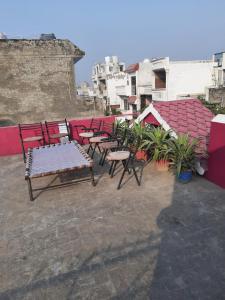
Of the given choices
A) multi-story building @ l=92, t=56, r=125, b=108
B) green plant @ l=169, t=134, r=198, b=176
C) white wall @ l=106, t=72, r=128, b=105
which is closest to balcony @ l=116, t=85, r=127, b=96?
white wall @ l=106, t=72, r=128, b=105

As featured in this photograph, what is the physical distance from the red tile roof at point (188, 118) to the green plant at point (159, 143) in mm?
361

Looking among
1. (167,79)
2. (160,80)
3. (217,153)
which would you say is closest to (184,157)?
(217,153)

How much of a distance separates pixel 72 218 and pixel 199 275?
264cm

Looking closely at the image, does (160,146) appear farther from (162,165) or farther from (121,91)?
(121,91)

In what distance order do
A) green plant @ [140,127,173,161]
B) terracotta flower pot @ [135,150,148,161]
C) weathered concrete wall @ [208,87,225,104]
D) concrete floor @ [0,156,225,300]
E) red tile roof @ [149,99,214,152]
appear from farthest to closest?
weathered concrete wall @ [208,87,225,104]
terracotta flower pot @ [135,150,148,161]
red tile roof @ [149,99,214,152]
green plant @ [140,127,173,161]
concrete floor @ [0,156,225,300]

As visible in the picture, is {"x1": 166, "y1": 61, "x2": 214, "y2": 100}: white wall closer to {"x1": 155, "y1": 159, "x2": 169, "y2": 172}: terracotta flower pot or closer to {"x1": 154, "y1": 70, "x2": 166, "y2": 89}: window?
{"x1": 154, "y1": 70, "x2": 166, "y2": 89}: window

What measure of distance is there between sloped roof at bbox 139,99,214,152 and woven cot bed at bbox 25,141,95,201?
278 cm

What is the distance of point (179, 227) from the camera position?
4266mm

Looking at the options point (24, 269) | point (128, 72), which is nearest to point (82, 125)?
point (24, 269)

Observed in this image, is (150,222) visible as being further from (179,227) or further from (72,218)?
(72,218)

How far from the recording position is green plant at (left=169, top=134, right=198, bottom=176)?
19.9 feet

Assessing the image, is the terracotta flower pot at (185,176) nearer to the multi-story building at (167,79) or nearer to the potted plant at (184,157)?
the potted plant at (184,157)

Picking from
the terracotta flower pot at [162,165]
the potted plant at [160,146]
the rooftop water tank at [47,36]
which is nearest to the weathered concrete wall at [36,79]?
the rooftop water tank at [47,36]

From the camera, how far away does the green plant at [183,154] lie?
19.9ft
